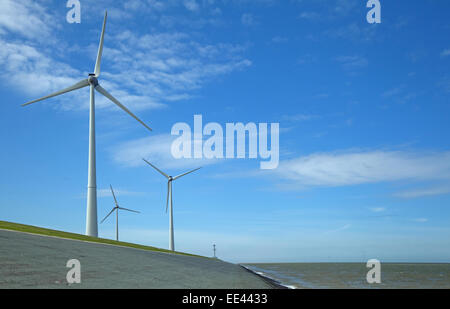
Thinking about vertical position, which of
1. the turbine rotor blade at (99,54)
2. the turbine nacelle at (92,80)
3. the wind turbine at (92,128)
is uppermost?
the turbine rotor blade at (99,54)

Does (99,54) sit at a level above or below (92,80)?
above

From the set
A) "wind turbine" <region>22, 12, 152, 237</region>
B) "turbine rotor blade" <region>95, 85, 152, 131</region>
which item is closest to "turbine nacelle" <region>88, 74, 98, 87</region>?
"wind turbine" <region>22, 12, 152, 237</region>

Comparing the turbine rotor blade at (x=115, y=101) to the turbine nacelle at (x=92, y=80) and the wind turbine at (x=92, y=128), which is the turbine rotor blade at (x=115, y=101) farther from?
the turbine nacelle at (x=92, y=80)

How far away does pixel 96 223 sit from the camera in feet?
184

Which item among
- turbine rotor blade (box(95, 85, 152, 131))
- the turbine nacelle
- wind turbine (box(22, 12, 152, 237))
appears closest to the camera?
wind turbine (box(22, 12, 152, 237))

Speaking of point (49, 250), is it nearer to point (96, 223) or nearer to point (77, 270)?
point (77, 270)

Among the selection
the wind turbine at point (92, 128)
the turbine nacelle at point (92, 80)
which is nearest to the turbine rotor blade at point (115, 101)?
the wind turbine at point (92, 128)

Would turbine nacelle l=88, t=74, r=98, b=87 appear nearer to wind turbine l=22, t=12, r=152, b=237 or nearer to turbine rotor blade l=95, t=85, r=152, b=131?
wind turbine l=22, t=12, r=152, b=237

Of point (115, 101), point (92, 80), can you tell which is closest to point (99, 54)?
point (92, 80)

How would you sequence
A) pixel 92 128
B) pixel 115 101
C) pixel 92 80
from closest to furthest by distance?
1. pixel 92 128
2. pixel 92 80
3. pixel 115 101

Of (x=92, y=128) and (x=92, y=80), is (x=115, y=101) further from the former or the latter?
(x=92, y=128)
